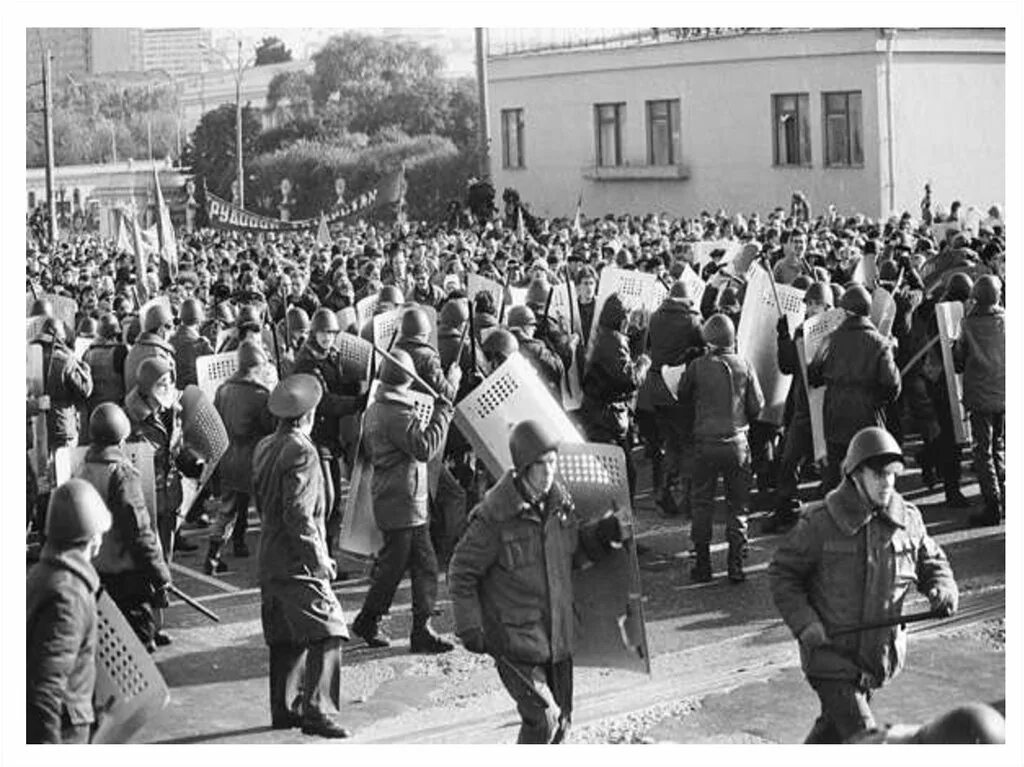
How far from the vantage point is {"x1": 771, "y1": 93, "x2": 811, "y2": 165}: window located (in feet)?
93.3

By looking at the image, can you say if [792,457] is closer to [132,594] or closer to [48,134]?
[132,594]

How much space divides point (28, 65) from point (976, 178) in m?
12.5

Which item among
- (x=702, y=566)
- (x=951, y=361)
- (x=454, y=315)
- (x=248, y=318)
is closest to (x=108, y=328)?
(x=248, y=318)

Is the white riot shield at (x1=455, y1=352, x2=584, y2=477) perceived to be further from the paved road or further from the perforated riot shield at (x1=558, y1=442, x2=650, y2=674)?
the paved road

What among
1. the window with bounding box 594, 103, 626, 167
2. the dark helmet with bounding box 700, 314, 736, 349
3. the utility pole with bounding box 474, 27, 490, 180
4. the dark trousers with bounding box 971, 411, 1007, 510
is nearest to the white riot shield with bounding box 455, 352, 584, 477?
the dark helmet with bounding box 700, 314, 736, 349

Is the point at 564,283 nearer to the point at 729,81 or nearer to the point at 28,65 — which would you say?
the point at 28,65

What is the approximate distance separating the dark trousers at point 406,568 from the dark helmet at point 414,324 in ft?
5.58

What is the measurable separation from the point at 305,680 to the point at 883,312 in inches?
258

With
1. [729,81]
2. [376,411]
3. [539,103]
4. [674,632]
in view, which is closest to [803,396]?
[674,632]

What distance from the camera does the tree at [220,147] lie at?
25.5 m

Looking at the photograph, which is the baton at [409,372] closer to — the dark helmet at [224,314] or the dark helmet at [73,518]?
the dark helmet at [73,518]

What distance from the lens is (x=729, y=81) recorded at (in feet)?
96.8

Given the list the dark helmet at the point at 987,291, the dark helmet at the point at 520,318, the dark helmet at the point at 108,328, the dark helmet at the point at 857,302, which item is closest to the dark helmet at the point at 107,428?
the dark helmet at the point at 520,318

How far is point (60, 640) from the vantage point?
23.5 feet
